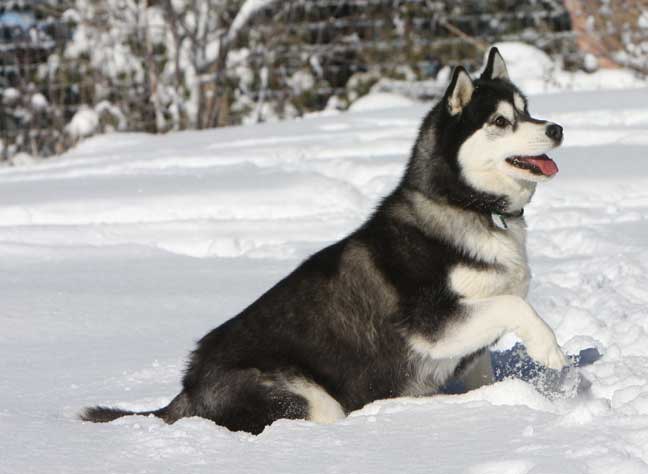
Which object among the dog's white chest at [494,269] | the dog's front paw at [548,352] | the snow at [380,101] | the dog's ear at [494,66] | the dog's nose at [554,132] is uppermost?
the dog's ear at [494,66]

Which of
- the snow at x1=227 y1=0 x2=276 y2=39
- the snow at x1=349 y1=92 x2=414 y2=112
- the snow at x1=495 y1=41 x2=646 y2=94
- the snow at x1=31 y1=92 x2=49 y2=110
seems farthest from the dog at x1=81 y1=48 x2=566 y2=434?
the snow at x1=31 y1=92 x2=49 y2=110

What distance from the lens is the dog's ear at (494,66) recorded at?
4187 mm

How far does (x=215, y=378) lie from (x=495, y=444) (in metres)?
0.92

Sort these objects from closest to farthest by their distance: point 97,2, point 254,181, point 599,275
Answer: point 599,275 → point 254,181 → point 97,2

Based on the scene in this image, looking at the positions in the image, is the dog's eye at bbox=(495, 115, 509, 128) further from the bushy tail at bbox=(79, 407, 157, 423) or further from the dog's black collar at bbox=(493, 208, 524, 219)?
the bushy tail at bbox=(79, 407, 157, 423)

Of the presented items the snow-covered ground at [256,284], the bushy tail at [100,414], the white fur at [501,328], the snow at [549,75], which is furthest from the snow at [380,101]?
the bushy tail at [100,414]

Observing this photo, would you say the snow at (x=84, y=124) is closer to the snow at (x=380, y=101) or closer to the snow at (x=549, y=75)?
the snow at (x=380, y=101)

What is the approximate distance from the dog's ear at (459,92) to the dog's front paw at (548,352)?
79cm

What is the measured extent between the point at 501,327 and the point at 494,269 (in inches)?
8.3

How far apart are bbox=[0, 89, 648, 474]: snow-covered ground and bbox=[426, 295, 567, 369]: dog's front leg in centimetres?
13

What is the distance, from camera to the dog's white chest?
379cm

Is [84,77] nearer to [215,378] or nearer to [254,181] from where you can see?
[254,181]

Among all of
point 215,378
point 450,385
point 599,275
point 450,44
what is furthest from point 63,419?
point 450,44

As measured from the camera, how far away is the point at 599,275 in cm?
523
